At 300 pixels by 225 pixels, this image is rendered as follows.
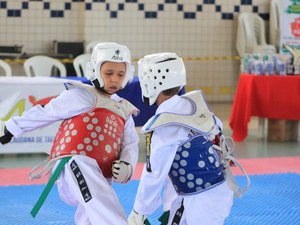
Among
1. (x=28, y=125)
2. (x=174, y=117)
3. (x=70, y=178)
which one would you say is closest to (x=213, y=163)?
(x=174, y=117)

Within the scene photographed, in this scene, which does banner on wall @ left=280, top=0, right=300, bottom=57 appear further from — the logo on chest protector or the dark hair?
the dark hair

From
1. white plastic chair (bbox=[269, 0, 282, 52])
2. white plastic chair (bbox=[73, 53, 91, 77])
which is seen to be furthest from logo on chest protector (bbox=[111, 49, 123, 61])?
white plastic chair (bbox=[269, 0, 282, 52])

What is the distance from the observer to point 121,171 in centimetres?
367

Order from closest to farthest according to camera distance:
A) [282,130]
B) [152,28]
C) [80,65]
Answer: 1. [282,130]
2. [80,65]
3. [152,28]

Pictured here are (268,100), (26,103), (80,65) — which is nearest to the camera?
(26,103)

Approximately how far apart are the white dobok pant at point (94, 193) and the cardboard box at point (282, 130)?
236 inches

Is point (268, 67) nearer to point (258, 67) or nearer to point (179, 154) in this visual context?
point (258, 67)

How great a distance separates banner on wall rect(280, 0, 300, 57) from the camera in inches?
395

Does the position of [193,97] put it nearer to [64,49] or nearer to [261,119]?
[261,119]

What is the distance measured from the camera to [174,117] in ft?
11.1

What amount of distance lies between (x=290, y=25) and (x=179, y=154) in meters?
7.06

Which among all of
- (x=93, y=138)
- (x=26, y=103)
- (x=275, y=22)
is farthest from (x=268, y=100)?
(x=93, y=138)

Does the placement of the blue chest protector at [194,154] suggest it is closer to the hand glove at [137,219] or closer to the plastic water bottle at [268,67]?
the hand glove at [137,219]

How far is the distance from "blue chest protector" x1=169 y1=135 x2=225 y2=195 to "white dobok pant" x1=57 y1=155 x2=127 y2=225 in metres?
0.35
